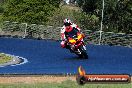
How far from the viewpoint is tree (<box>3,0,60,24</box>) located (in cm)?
4400

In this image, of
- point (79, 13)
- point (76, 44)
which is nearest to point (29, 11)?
point (79, 13)

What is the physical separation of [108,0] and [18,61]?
20.4 m

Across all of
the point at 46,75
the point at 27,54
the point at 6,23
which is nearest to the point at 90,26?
the point at 6,23

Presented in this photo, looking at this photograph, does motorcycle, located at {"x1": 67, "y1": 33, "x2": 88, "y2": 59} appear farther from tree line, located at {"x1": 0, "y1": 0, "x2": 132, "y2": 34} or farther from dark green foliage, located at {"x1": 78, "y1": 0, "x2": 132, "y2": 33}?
tree line, located at {"x1": 0, "y1": 0, "x2": 132, "y2": 34}

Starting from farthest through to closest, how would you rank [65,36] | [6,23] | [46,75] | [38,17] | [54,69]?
[38,17], [6,23], [65,36], [54,69], [46,75]

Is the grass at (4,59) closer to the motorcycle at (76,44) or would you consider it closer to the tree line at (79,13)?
the motorcycle at (76,44)

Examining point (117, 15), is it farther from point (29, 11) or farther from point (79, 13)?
point (29, 11)

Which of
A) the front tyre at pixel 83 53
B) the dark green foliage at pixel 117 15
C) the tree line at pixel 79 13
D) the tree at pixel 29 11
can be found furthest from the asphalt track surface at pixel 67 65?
the tree at pixel 29 11

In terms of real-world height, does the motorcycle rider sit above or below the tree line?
above

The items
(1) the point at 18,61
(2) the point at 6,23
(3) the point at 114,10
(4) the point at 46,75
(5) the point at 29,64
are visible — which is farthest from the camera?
(2) the point at 6,23

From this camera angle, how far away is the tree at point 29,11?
4400cm

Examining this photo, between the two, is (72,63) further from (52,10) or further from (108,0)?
(52,10)

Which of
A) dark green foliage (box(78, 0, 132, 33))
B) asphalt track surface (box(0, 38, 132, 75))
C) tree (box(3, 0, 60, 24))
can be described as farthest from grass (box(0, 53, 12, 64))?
tree (box(3, 0, 60, 24))

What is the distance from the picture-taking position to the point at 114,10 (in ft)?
126
